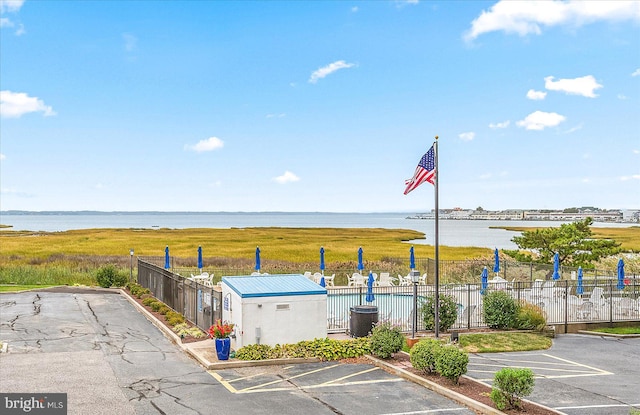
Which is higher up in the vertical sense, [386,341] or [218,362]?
[386,341]

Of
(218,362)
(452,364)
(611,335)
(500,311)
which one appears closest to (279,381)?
(218,362)

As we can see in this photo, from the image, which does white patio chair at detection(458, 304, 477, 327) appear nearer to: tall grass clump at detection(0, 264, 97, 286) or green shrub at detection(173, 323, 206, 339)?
green shrub at detection(173, 323, 206, 339)

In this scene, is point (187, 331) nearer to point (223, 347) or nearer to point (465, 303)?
point (223, 347)

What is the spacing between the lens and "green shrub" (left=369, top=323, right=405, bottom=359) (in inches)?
627

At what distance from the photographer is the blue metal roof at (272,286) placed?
16.6 meters

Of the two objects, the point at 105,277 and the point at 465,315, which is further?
the point at 105,277

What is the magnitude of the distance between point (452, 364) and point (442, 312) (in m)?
7.08

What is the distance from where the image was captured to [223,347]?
15.6 m

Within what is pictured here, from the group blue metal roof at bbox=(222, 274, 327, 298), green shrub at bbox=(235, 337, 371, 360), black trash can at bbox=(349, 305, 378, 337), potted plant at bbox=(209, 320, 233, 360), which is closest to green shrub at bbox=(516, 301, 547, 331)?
black trash can at bbox=(349, 305, 378, 337)

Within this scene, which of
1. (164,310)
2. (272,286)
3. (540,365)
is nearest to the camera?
(540,365)

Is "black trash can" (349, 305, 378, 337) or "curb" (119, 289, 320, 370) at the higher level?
"black trash can" (349, 305, 378, 337)

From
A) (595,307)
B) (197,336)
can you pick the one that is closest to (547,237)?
(595,307)

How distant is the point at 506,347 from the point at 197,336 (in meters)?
9.98

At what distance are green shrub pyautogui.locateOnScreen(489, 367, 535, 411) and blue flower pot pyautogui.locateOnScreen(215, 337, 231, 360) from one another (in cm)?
731
